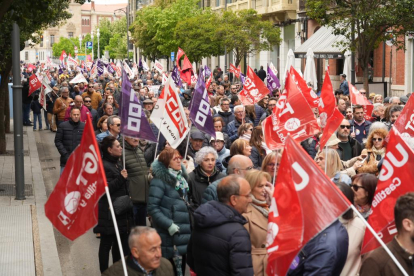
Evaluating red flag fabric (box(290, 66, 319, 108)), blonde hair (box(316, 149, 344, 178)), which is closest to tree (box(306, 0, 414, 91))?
red flag fabric (box(290, 66, 319, 108))

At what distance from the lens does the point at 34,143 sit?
2297 cm

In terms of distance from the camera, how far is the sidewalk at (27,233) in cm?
924

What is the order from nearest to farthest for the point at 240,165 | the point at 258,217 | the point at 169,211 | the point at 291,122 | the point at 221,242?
the point at 221,242, the point at 258,217, the point at 240,165, the point at 169,211, the point at 291,122

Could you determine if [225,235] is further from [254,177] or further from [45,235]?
[45,235]

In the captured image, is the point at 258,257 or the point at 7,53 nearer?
the point at 258,257

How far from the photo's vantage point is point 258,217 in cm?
610

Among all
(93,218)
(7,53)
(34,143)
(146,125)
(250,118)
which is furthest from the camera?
(34,143)

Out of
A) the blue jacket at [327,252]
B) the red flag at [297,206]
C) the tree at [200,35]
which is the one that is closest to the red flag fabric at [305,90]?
the blue jacket at [327,252]

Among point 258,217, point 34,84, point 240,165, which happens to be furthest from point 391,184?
point 34,84

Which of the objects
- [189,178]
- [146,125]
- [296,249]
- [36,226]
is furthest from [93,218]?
[36,226]

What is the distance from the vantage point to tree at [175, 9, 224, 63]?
4172 centimetres

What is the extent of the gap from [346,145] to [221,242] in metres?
5.90

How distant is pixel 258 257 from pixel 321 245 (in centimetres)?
93

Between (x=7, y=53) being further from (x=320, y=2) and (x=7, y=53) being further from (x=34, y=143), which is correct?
(x=320, y=2)
